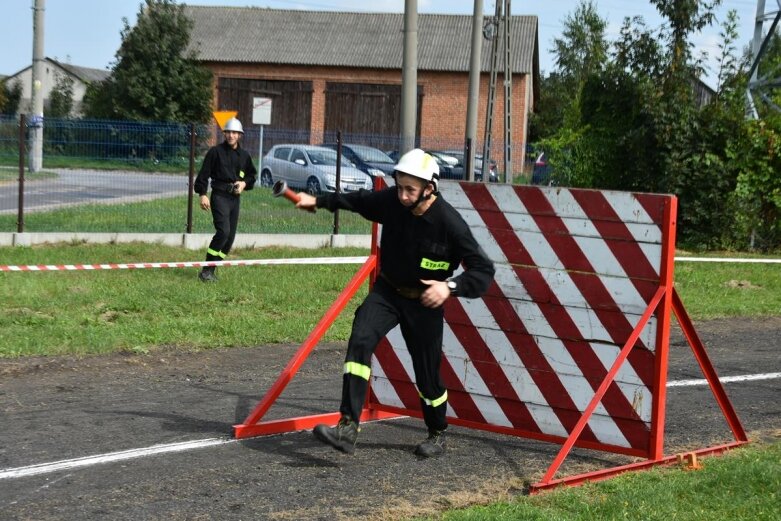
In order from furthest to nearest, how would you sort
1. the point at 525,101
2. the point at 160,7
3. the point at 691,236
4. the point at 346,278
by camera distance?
the point at 525,101 → the point at 160,7 → the point at 691,236 → the point at 346,278

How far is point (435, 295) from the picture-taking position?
6.38 meters

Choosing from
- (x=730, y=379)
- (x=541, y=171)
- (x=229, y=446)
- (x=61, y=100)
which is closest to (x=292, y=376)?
(x=229, y=446)

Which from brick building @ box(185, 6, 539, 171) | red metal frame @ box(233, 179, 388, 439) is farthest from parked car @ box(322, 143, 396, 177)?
brick building @ box(185, 6, 539, 171)

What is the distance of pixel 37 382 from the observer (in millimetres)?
8781

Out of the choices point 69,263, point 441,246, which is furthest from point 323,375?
point 69,263

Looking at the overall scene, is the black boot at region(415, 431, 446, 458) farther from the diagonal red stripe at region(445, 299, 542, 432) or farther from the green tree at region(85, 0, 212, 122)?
the green tree at region(85, 0, 212, 122)

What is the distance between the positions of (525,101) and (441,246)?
4840 cm

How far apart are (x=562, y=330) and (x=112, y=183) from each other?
13.5 m

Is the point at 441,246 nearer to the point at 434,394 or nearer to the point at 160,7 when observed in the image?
the point at 434,394

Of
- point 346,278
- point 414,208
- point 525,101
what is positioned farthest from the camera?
point 525,101

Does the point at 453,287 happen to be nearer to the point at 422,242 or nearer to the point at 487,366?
the point at 422,242

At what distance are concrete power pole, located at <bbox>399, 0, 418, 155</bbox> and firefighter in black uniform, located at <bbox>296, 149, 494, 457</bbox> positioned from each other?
511 inches

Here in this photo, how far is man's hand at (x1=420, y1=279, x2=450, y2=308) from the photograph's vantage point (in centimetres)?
638

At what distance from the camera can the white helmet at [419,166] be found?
21.2 feet
